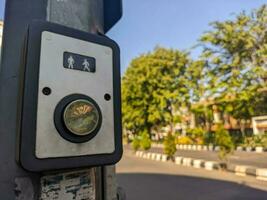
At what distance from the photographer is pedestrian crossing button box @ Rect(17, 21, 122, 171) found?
546 millimetres

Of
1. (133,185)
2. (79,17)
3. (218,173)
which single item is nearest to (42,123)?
(79,17)

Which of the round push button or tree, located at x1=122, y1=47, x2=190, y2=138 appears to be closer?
the round push button

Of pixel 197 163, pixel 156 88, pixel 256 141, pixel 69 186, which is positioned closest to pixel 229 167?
pixel 197 163

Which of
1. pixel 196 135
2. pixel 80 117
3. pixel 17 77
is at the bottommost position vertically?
pixel 80 117

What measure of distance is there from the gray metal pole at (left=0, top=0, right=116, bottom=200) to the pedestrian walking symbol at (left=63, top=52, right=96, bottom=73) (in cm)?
17

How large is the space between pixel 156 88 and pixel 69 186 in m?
24.4

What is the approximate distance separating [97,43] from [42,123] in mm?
261

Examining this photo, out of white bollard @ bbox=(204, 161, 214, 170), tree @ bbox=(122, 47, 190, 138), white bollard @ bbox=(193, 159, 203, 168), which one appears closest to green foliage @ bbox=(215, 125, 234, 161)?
white bollard @ bbox=(204, 161, 214, 170)

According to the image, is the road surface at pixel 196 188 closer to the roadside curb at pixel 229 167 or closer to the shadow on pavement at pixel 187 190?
the shadow on pavement at pixel 187 190

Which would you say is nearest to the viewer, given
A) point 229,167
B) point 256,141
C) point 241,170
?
point 241,170

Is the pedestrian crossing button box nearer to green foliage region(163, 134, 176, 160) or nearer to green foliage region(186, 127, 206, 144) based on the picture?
green foliage region(163, 134, 176, 160)

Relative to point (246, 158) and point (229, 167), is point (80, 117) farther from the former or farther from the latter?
point (246, 158)

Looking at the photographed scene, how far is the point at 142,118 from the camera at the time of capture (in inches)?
1028

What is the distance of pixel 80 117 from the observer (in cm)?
58
